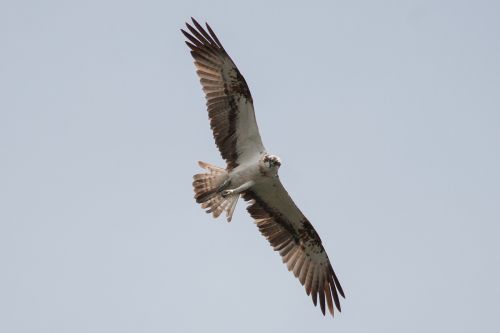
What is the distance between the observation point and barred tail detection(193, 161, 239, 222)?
15492mm

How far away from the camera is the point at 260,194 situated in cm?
1605

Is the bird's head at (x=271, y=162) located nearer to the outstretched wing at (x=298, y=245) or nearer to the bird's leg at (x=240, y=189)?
the bird's leg at (x=240, y=189)

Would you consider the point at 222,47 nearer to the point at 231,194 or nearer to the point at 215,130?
the point at 215,130

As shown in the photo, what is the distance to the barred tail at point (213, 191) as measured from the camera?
15492 mm

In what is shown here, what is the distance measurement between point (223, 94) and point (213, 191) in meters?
1.71

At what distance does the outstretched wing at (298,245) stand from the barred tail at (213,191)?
72 centimetres

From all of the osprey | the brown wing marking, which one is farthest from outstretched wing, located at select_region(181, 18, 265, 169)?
the brown wing marking

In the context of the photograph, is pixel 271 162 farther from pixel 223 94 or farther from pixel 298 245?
pixel 298 245

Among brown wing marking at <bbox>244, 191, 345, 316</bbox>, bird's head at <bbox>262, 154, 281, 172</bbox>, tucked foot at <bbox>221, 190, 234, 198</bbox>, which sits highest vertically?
bird's head at <bbox>262, 154, 281, 172</bbox>

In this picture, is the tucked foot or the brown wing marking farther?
the brown wing marking

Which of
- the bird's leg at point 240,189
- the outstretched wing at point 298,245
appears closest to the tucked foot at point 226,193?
the bird's leg at point 240,189

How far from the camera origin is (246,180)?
1548 centimetres

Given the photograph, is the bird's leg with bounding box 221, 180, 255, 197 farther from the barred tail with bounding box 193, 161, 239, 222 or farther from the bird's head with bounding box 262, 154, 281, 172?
the bird's head with bounding box 262, 154, 281, 172

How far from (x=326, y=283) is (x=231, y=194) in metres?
2.55
